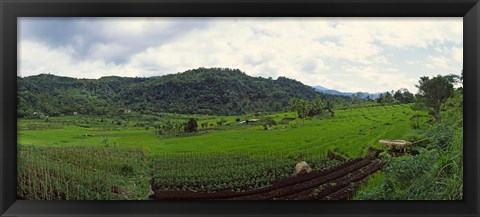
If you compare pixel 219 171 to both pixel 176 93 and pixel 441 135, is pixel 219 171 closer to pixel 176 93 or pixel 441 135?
pixel 176 93

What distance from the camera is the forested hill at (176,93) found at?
2.67 m

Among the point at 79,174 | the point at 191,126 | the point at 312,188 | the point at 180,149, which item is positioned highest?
the point at 191,126

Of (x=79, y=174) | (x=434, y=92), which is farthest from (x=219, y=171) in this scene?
(x=434, y=92)

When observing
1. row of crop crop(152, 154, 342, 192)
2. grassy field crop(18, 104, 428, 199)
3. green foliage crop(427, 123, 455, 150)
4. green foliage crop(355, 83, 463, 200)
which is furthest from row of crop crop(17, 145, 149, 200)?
green foliage crop(427, 123, 455, 150)

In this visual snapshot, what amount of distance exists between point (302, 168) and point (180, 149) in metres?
0.79

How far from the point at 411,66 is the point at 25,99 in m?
2.44

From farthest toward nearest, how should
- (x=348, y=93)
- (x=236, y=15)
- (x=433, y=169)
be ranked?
(x=348, y=93), (x=433, y=169), (x=236, y=15)

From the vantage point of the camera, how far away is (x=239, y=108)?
9.09 feet

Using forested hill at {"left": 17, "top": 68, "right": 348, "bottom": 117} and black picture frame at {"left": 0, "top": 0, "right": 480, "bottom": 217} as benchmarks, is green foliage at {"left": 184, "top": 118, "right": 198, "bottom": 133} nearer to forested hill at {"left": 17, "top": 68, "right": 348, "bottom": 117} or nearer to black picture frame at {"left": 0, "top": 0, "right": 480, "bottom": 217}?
forested hill at {"left": 17, "top": 68, "right": 348, "bottom": 117}

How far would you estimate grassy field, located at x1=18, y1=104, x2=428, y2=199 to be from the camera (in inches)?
104

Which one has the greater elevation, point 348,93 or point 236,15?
point 236,15
